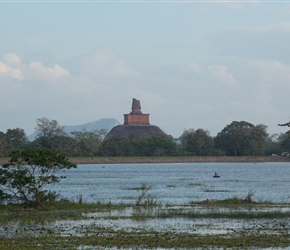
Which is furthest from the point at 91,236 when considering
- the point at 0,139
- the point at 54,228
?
the point at 0,139

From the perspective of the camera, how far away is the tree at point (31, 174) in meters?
42.9

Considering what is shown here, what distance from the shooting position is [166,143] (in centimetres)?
16812

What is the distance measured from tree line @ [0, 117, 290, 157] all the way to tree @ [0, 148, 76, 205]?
110650 millimetres

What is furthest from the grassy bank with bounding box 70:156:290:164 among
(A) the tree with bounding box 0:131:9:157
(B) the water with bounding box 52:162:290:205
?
(B) the water with bounding box 52:162:290:205

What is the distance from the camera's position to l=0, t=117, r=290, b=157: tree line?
16162cm

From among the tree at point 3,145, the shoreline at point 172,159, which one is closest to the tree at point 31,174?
the tree at point 3,145

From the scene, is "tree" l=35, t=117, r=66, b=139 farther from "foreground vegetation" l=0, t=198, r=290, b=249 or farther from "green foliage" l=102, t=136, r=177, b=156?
"foreground vegetation" l=0, t=198, r=290, b=249

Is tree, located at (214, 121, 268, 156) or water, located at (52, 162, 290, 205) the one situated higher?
tree, located at (214, 121, 268, 156)

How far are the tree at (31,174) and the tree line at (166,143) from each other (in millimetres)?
110650

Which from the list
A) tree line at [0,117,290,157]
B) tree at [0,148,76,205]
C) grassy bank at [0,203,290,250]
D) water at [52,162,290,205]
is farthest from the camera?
tree line at [0,117,290,157]

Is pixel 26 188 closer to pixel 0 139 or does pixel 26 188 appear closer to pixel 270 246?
pixel 270 246

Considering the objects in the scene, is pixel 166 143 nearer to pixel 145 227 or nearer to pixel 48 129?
pixel 48 129

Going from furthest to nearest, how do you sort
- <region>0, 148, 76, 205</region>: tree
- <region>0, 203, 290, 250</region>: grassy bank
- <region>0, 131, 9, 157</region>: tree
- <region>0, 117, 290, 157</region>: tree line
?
<region>0, 117, 290, 157</region>: tree line < <region>0, 131, 9, 157</region>: tree < <region>0, 148, 76, 205</region>: tree < <region>0, 203, 290, 250</region>: grassy bank

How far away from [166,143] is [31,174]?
411 feet
